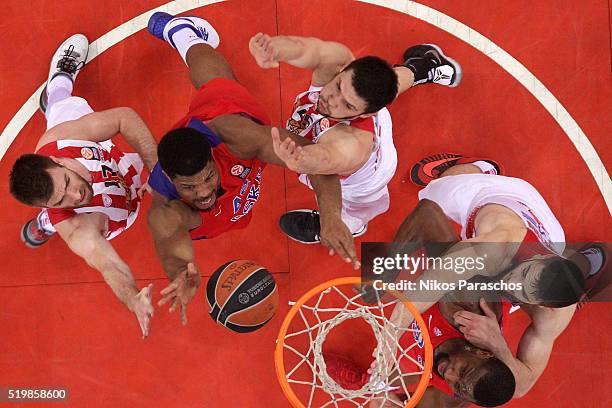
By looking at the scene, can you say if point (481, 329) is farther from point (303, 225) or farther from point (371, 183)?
point (303, 225)

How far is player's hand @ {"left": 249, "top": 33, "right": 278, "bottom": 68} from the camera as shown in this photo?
9.82 feet

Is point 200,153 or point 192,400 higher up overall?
point 200,153

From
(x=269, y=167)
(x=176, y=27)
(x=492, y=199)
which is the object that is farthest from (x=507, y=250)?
(x=176, y=27)

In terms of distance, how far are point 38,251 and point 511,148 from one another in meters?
3.64

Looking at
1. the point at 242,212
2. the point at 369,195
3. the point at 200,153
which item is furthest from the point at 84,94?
the point at 369,195

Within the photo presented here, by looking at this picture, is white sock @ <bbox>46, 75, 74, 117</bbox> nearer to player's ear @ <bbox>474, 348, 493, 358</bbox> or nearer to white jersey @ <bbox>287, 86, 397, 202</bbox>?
white jersey @ <bbox>287, 86, 397, 202</bbox>

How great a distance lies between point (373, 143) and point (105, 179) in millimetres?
1637

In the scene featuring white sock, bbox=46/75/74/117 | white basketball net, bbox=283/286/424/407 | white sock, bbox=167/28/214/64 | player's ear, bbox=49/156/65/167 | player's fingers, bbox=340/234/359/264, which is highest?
white sock, bbox=167/28/214/64

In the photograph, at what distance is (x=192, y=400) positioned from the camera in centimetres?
400

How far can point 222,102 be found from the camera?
3.18 metres

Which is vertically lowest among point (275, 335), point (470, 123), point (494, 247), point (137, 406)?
point (137, 406)

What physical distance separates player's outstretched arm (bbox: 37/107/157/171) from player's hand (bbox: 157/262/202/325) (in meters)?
0.97

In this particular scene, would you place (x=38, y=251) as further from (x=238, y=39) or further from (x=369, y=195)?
(x=369, y=195)

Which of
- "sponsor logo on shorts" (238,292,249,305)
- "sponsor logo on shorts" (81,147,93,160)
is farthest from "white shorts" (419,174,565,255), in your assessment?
"sponsor logo on shorts" (81,147,93,160)
